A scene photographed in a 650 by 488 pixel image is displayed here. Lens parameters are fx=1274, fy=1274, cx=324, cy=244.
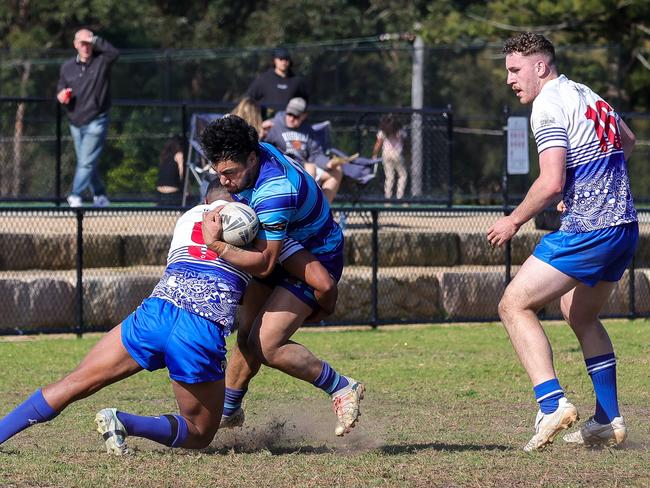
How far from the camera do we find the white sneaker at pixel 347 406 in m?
6.62

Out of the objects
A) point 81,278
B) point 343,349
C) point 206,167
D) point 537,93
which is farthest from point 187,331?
point 206,167

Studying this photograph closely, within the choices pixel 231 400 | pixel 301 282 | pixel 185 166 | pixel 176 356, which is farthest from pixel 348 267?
pixel 176 356

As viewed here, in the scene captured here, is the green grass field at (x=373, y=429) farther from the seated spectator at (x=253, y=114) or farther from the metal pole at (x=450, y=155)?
the metal pole at (x=450, y=155)

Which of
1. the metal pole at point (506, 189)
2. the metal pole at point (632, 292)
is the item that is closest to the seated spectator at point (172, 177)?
the metal pole at point (506, 189)

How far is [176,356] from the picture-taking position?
609cm

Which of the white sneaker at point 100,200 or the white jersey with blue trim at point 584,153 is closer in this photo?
the white jersey with blue trim at point 584,153

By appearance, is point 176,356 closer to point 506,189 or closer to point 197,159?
point 197,159

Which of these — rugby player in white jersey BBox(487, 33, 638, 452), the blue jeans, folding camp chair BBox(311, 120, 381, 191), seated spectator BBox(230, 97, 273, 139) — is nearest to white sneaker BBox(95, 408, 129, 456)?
rugby player in white jersey BBox(487, 33, 638, 452)

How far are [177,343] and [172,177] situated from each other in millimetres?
9068

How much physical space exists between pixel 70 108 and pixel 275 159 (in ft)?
29.0

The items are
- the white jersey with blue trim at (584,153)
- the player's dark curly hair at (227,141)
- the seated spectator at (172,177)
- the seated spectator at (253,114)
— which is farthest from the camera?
the seated spectator at (172,177)

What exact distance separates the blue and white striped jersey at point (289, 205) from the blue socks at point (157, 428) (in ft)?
3.34

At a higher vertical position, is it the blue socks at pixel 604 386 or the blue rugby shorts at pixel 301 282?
the blue rugby shorts at pixel 301 282

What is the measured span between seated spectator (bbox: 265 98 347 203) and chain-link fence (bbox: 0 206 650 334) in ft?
2.71
